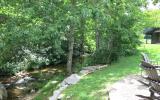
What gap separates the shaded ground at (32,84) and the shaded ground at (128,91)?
3.04 meters

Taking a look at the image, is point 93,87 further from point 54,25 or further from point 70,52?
point 70,52

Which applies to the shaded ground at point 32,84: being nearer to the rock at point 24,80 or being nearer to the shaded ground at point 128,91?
the rock at point 24,80

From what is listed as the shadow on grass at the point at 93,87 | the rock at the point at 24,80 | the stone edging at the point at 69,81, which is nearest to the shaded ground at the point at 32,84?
the rock at the point at 24,80

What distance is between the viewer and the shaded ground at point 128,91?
26.9 feet

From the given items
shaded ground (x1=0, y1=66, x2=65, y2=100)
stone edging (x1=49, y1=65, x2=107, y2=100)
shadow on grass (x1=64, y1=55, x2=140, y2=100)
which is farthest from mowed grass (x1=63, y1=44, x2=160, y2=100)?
shaded ground (x1=0, y1=66, x2=65, y2=100)

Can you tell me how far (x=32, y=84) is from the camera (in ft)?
51.2

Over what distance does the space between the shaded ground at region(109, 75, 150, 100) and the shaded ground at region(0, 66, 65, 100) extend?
3040 mm

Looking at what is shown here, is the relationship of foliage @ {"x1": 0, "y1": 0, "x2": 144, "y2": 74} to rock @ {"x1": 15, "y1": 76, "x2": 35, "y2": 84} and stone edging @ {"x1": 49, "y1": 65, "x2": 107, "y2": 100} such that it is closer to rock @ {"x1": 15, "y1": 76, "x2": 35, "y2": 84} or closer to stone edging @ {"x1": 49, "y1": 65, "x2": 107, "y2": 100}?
rock @ {"x1": 15, "y1": 76, "x2": 35, "y2": 84}

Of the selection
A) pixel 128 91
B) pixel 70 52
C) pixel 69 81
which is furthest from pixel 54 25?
pixel 128 91

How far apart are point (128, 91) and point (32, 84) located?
295 inches

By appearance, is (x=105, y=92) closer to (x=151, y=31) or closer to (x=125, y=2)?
(x=125, y=2)

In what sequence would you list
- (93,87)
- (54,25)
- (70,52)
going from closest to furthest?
(93,87) → (54,25) → (70,52)

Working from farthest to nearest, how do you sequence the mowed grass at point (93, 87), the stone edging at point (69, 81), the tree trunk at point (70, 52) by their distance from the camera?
the tree trunk at point (70, 52) → the stone edging at point (69, 81) → the mowed grass at point (93, 87)

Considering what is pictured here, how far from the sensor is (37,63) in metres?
18.8
